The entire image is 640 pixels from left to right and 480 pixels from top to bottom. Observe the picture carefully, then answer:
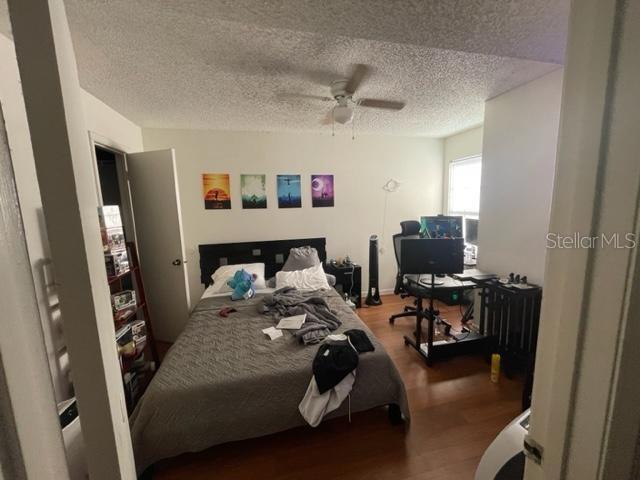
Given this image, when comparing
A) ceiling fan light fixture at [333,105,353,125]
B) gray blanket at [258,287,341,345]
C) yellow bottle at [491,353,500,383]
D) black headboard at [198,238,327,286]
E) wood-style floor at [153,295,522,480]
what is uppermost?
ceiling fan light fixture at [333,105,353,125]

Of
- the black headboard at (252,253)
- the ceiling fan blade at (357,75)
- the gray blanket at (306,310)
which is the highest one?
the ceiling fan blade at (357,75)

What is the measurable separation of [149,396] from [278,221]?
2499mm

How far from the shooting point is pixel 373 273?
12.5 ft

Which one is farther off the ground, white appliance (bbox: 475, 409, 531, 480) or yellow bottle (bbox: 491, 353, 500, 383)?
white appliance (bbox: 475, 409, 531, 480)

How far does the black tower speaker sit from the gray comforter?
203 cm

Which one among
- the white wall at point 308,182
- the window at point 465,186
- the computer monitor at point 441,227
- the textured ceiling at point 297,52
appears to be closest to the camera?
the textured ceiling at point 297,52

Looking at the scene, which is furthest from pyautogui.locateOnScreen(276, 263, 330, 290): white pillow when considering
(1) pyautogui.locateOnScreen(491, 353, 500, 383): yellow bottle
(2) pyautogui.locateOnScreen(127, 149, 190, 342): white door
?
(1) pyautogui.locateOnScreen(491, 353, 500, 383): yellow bottle

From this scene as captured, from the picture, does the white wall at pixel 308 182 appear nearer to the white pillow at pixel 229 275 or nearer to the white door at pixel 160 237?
the white pillow at pixel 229 275

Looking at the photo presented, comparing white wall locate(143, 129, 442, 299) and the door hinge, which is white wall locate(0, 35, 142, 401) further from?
the door hinge

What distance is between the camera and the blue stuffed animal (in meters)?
2.80

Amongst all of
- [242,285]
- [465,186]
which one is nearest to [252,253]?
[242,285]

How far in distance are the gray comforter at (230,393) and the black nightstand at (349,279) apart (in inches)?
70.5

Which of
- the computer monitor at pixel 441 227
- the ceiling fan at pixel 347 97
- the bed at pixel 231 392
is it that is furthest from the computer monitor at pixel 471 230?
the bed at pixel 231 392

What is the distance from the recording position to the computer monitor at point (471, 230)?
135 inches
